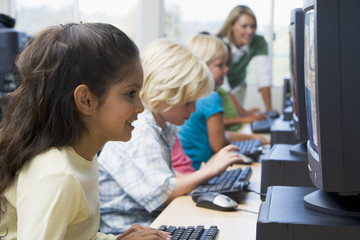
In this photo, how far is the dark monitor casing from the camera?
831 millimetres

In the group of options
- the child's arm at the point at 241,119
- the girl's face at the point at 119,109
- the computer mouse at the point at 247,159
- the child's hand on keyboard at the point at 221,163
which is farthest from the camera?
the child's arm at the point at 241,119

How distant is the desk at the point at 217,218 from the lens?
1315mm

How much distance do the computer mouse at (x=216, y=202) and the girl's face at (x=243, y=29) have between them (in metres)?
2.91

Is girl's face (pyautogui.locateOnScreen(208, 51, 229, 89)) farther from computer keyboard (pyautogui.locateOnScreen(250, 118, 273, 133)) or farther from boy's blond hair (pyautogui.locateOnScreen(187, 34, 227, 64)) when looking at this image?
computer keyboard (pyautogui.locateOnScreen(250, 118, 273, 133))

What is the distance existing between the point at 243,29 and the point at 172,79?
2.68m

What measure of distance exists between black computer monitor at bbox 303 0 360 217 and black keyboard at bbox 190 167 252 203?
2.46 ft

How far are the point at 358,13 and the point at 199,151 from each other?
1874 millimetres

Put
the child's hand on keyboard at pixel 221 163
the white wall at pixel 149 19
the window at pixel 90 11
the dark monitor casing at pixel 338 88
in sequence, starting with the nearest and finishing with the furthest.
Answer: the dark monitor casing at pixel 338 88
the child's hand on keyboard at pixel 221 163
the white wall at pixel 149 19
the window at pixel 90 11

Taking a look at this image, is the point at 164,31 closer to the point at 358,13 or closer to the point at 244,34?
the point at 244,34

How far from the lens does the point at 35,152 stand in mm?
1024

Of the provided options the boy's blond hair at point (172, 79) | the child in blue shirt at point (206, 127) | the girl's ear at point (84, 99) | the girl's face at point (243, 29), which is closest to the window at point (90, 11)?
the girl's face at point (243, 29)

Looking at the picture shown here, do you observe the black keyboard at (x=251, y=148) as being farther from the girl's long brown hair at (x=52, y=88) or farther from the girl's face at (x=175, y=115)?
the girl's long brown hair at (x=52, y=88)

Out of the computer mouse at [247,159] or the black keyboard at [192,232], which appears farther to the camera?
the computer mouse at [247,159]

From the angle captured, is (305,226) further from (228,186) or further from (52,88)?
(228,186)
